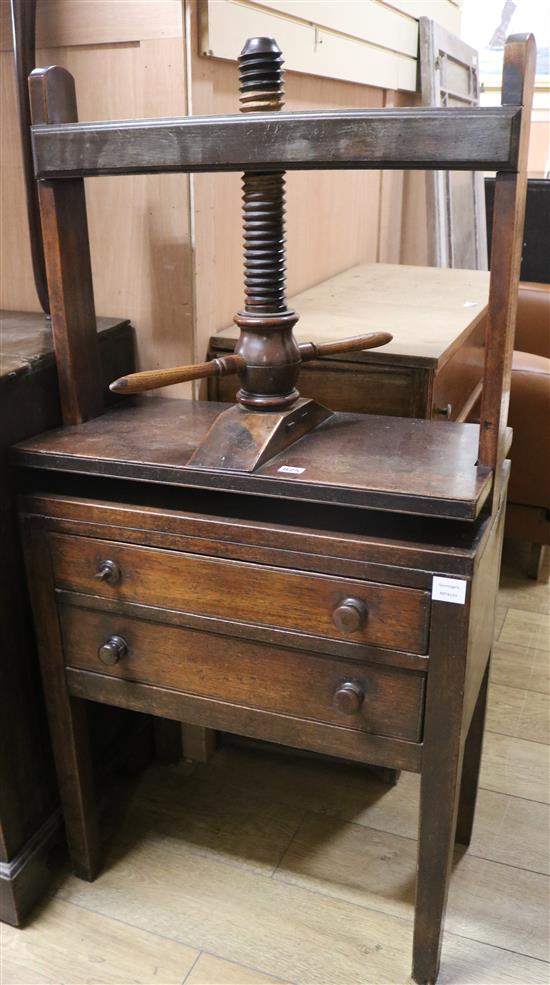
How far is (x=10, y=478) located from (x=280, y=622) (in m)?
0.43

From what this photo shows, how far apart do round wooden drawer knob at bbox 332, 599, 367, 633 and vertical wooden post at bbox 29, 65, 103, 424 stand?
0.49 m

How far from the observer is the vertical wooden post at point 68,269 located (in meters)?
1.09

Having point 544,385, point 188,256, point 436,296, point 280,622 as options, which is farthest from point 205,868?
point 544,385

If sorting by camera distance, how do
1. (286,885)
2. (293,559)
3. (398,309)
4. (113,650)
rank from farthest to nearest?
(398,309) → (286,885) → (113,650) → (293,559)

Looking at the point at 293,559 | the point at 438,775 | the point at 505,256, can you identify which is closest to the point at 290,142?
the point at 505,256

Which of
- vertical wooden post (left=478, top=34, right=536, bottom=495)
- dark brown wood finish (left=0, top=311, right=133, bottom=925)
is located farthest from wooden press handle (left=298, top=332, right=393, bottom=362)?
dark brown wood finish (left=0, top=311, right=133, bottom=925)

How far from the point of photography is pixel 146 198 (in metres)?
1.33

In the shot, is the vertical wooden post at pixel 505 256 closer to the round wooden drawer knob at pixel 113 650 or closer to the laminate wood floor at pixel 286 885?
the round wooden drawer knob at pixel 113 650

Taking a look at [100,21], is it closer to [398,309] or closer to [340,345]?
[340,345]

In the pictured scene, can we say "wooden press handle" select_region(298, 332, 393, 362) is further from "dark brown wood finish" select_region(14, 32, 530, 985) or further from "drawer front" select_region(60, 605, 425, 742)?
"drawer front" select_region(60, 605, 425, 742)

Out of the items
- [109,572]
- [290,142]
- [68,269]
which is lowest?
[109,572]

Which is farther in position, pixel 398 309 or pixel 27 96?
pixel 398 309

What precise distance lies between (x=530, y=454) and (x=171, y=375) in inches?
53.3

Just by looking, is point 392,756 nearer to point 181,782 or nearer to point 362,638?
point 362,638
